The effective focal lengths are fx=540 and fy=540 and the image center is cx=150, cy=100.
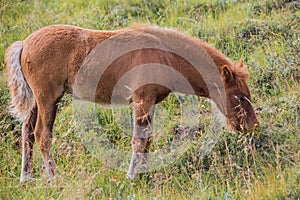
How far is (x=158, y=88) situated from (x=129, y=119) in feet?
3.78

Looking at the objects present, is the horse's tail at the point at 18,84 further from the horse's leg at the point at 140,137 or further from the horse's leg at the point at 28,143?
the horse's leg at the point at 140,137

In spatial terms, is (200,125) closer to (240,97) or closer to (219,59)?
(240,97)

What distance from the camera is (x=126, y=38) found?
6566 millimetres

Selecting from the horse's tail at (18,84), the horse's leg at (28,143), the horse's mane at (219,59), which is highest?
the horse's mane at (219,59)

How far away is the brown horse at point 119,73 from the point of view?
20.9ft

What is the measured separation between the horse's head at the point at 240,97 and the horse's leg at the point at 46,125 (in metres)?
2.05

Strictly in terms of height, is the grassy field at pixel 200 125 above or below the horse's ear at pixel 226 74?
below

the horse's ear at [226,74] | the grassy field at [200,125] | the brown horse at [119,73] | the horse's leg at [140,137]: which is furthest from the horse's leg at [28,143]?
the horse's ear at [226,74]

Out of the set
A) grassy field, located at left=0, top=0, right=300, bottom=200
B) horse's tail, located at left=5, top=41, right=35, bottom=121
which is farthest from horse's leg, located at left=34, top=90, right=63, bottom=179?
horse's tail, located at left=5, top=41, right=35, bottom=121

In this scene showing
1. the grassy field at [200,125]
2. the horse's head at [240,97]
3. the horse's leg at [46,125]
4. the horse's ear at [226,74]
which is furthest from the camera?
the horse's leg at [46,125]

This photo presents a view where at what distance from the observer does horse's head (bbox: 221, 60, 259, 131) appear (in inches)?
246

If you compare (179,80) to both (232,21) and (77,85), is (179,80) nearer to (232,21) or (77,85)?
(77,85)

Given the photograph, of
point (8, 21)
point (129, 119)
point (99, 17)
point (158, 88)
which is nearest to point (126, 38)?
point (158, 88)

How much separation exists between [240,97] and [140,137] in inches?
50.0
